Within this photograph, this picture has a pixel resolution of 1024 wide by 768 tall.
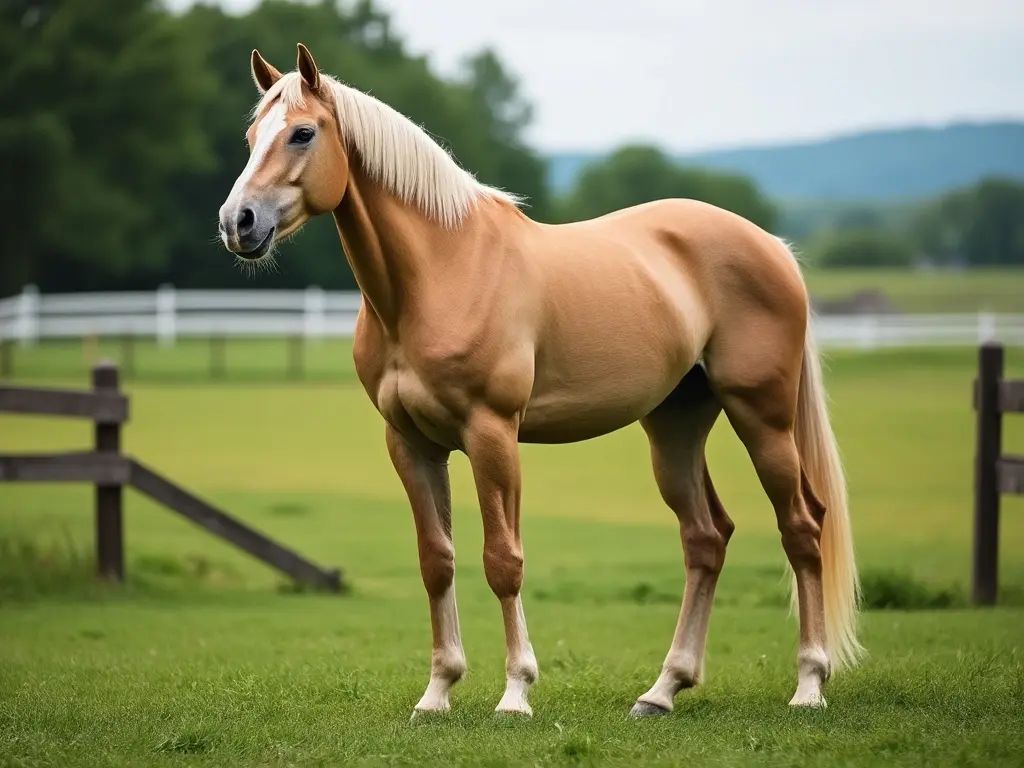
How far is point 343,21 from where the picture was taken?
7375 centimetres

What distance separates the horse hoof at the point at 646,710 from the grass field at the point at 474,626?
0.33 feet

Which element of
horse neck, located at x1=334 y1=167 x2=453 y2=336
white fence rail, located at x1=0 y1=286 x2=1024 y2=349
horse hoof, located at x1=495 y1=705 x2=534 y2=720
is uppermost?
horse neck, located at x1=334 y1=167 x2=453 y2=336

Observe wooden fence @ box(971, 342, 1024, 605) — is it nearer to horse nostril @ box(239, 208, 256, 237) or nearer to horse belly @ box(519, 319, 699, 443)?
horse belly @ box(519, 319, 699, 443)

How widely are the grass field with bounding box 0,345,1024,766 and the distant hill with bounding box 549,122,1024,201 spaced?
26846mm

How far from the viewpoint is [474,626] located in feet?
28.6

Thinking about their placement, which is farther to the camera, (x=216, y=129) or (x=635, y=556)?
(x=216, y=129)

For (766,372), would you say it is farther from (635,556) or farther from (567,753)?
(635,556)

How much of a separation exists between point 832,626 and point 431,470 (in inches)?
79.7

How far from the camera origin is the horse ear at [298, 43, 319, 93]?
5.07m

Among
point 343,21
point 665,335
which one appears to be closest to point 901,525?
point 665,335

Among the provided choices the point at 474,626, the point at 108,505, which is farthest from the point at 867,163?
the point at 474,626

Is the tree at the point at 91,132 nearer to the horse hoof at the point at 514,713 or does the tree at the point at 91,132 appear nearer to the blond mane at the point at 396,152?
the blond mane at the point at 396,152

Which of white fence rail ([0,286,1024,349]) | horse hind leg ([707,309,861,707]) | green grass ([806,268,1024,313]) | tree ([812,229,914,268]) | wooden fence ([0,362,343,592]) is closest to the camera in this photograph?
horse hind leg ([707,309,861,707])

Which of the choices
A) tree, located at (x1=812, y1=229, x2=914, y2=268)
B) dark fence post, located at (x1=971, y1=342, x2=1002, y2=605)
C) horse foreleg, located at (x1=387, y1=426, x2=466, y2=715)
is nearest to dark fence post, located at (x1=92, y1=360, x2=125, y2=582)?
horse foreleg, located at (x1=387, y1=426, x2=466, y2=715)
